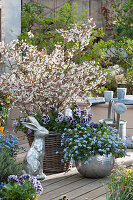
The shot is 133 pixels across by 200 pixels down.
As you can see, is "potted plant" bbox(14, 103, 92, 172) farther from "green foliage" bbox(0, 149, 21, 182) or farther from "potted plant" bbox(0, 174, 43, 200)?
"potted plant" bbox(0, 174, 43, 200)

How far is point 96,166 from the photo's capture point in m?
4.34

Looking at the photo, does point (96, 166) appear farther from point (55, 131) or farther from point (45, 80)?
point (45, 80)

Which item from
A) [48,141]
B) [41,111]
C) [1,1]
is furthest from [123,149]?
[1,1]

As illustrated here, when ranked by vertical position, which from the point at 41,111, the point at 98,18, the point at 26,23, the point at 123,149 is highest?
the point at 98,18

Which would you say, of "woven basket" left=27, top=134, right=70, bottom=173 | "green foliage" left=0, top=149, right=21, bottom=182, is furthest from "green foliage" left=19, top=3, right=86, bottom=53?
"green foliage" left=0, top=149, right=21, bottom=182

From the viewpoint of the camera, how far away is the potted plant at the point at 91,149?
4.30 m

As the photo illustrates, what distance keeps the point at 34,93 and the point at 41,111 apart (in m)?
0.29

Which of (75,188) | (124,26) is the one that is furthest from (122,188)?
(124,26)

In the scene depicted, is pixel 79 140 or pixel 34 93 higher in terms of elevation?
pixel 34 93

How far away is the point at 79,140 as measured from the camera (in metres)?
4.34

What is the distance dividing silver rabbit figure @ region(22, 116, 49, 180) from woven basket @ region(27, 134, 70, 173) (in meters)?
0.16

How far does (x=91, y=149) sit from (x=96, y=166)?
7.4 inches

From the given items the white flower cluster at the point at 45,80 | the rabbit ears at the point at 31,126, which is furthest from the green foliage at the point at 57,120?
the white flower cluster at the point at 45,80

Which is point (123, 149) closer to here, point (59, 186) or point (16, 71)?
point (59, 186)
